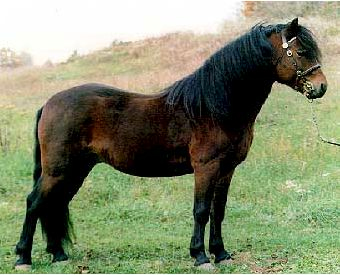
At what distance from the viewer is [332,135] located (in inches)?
456

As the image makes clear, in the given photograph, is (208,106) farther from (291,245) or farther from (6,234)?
(6,234)

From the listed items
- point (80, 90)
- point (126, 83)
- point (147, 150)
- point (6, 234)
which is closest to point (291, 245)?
point (147, 150)

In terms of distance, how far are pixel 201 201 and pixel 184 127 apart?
0.70 m

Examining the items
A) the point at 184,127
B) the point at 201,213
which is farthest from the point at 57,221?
the point at 184,127

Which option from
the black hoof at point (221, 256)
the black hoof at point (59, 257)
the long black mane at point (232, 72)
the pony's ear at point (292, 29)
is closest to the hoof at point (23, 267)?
the black hoof at point (59, 257)

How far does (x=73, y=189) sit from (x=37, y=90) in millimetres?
8747

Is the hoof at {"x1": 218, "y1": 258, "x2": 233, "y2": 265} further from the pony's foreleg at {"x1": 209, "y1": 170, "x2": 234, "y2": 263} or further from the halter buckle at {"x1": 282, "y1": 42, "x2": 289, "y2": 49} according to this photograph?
the halter buckle at {"x1": 282, "y1": 42, "x2": 289, "y2": 49}

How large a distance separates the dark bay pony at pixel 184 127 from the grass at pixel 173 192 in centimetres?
53

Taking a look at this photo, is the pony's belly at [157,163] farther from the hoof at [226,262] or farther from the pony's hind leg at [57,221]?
the hoof at [226,262]

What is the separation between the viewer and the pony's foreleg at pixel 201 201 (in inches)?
221

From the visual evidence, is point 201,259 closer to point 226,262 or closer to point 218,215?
point 226,262

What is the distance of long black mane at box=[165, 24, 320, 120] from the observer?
5.52 meters

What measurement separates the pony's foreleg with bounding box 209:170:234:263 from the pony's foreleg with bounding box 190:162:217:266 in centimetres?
28

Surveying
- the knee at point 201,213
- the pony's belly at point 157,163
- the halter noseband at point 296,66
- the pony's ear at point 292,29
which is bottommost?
the knee at point 201,213
